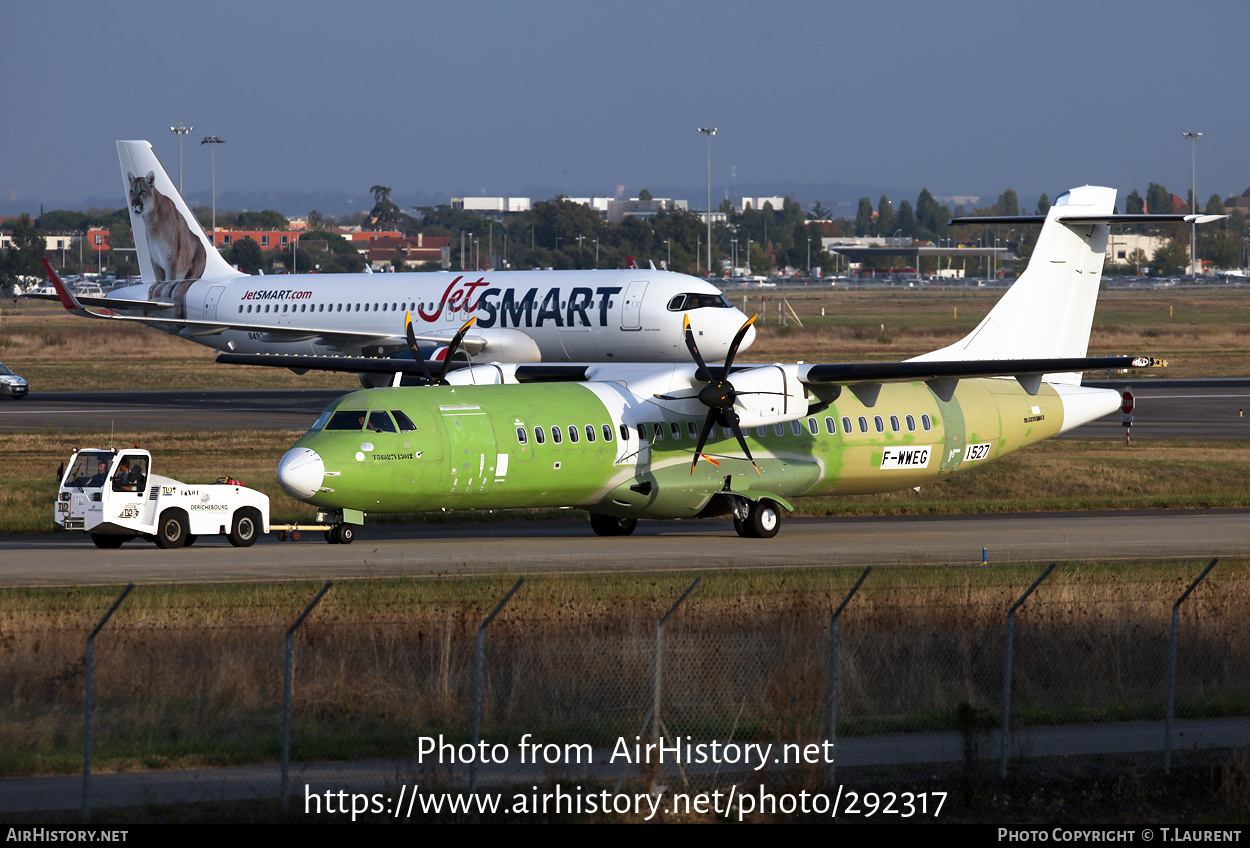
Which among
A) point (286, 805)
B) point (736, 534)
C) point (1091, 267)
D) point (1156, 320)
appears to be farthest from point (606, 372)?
point (1156, 320)

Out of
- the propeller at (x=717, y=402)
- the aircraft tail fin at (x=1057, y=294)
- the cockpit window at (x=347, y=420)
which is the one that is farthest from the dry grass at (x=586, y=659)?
the aircraft tail fin at (x=1057, y=294)

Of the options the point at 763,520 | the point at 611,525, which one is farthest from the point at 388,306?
the point at 763,520

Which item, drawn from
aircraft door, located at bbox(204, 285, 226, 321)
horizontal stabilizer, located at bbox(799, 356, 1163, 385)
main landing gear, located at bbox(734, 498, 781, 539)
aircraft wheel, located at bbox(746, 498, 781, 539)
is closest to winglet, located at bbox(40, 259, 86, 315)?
aircraft door, located at bbox(204, 285, 226, 321)

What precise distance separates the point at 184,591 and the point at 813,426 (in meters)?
14.3

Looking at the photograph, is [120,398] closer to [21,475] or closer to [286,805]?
[21,475]

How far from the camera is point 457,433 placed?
25484mm

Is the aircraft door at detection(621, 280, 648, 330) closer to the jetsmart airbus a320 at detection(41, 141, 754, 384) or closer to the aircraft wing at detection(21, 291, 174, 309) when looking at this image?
the jetsmart airbus a320 at detection(41, 141, 754, 384)

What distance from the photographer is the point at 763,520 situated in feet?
95.9

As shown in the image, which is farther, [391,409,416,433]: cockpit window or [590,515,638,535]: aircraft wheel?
[590,515,638,535]: aircraft wheel

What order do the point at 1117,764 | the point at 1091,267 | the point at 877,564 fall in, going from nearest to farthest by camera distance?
the point at 1117,764 < the point at 877,564 < the point at 1091,267

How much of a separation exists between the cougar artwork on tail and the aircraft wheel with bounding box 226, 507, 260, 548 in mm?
35856

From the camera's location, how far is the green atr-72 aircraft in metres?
25.2

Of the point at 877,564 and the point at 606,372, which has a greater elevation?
the point at 606,372

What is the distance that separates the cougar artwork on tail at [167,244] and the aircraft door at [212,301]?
1.38 meters
